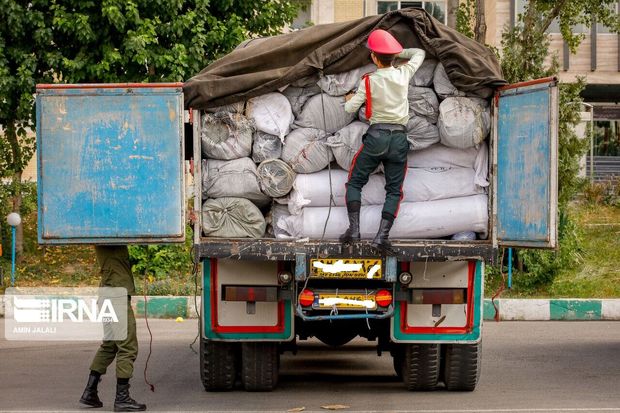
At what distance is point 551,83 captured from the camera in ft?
25.5

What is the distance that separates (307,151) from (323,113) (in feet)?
0.96

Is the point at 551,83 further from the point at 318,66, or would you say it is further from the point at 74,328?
the point at 74,328

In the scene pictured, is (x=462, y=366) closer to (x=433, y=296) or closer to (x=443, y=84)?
(x=433, y=296)

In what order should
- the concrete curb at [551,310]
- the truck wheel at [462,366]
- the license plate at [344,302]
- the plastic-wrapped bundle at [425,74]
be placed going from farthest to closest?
the concrete curb at [551,310] < the truck wheel at [462,366] < the plastic-wrapped bundle at [425,74] < the license plate at [344,302]

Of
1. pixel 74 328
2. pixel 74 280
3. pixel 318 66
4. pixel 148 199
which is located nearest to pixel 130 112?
pixel 148 199

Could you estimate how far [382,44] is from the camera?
804cm

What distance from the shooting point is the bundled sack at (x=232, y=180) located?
825 cm

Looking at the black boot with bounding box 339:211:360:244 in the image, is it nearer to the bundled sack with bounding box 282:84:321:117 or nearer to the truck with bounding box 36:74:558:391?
the truck with bounding box 36:74:558:391

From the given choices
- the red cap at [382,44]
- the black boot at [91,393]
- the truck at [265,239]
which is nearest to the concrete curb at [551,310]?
the truck at [265,239]

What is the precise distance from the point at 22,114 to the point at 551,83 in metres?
10.7

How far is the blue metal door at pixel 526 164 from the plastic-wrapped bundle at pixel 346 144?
95cm

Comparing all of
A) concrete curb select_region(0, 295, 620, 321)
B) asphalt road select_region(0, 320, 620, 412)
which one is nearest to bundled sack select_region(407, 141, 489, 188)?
asphalt road select_region(0, 320, 620, 412)

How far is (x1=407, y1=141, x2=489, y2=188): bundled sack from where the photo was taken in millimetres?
8336

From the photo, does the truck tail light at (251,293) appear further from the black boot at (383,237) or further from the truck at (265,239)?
the black boot at (383,237)
